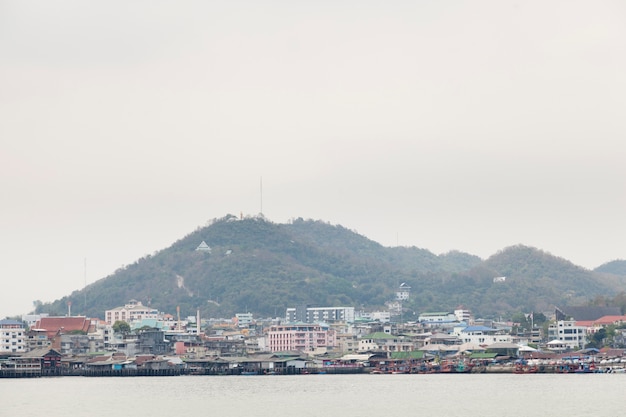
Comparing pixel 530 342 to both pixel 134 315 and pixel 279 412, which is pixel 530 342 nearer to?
pixel 134 315

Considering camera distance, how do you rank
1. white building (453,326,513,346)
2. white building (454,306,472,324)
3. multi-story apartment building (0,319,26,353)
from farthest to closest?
1. white building (454,306,472,324)
2. multi-story apartment building (0,319,26,353)
3. white building (453,326,513,346)

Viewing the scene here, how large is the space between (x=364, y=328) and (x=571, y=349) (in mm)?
35436

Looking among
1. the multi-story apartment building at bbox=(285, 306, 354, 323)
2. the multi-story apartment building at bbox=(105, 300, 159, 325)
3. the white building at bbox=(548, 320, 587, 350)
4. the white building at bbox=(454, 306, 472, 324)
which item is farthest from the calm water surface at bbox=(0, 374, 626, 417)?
the multi-story apartment building at bbox=(285, 306, 354, 323)

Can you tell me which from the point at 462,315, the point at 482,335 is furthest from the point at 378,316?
the point at 482,335

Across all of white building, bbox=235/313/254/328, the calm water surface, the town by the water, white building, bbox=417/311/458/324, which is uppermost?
white building, bbox=235/313/254/328

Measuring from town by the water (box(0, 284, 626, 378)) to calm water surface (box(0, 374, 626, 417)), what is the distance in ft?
39.9

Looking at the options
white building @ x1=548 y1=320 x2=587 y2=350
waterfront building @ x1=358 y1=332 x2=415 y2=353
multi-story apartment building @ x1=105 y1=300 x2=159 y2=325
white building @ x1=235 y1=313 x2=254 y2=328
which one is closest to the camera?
waterfront building @ x1=358 y1=332 x2=415 y2=353

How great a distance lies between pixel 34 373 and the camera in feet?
378

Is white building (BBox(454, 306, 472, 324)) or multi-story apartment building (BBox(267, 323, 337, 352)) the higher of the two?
white building (BBox(454, 306, 472, 324))

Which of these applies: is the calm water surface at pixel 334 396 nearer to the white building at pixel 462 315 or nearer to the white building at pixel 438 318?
the white building at pixel 438 318

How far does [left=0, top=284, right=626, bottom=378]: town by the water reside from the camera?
373ft

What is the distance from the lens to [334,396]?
247ft

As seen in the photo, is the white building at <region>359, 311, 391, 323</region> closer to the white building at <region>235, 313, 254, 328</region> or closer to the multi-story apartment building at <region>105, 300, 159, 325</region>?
the white building at <region>235, 313, 254, 328</region>

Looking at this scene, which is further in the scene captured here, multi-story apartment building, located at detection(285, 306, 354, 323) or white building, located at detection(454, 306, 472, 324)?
multi-story apartment building, located at detection(285, 306, 354, 323)
